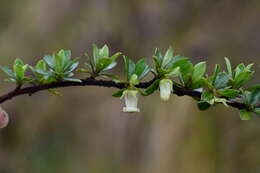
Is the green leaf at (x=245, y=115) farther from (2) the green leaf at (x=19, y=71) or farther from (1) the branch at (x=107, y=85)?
(2) the green leaf at (x=19, y=71)

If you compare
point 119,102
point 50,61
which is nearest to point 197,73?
point 50,61

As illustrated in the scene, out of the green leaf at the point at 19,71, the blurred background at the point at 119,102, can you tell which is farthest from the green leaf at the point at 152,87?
the blurred background at the point at 119,102

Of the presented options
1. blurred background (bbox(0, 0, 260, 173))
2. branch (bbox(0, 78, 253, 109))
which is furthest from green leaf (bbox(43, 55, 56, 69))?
blurred background (bbox(0, 0, 260, 173))

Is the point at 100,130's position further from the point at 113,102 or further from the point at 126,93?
the point at 126,93

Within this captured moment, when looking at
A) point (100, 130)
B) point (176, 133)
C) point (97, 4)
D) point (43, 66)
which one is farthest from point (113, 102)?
point (43, 66)

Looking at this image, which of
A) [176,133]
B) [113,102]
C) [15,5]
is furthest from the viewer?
[15,5]

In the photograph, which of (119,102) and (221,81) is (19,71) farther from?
(119,102)
